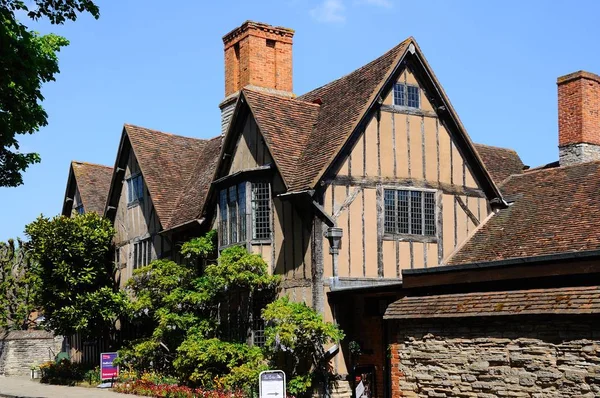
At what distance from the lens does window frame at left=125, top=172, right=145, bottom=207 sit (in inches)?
1210

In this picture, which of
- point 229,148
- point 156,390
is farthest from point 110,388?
point 229,148

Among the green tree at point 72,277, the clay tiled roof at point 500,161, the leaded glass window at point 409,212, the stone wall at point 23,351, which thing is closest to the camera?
the leaded glass window at point 409,212

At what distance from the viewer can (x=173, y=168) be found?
101 feet

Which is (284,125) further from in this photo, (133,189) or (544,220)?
(133,189)

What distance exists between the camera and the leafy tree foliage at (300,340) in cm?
2003

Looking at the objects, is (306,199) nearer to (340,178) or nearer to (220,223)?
(340,178)

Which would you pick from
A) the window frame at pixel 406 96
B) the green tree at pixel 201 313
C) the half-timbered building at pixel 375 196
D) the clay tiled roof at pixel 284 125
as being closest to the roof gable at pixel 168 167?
the half-timbered building at pixel 375 196

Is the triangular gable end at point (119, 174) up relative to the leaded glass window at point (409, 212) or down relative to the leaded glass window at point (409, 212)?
up

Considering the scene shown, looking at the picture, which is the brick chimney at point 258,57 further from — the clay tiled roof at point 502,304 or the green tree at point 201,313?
the clay tiled roof at point 502,304

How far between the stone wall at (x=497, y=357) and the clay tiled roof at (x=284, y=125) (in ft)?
23.8

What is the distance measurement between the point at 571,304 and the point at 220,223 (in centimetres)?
1321

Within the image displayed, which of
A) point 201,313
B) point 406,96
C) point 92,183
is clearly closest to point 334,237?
point 406,96

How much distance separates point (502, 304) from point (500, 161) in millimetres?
15705

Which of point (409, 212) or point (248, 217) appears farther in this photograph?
point (248, 217)
